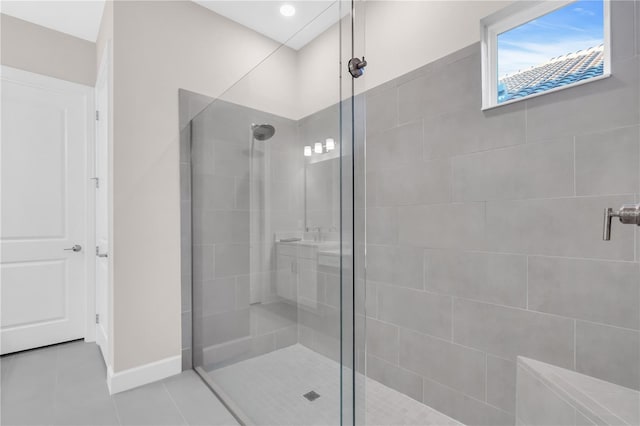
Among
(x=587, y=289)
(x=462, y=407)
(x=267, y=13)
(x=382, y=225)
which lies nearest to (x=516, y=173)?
(x=587, y=289)

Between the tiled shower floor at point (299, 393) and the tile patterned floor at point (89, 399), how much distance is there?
0.17 m

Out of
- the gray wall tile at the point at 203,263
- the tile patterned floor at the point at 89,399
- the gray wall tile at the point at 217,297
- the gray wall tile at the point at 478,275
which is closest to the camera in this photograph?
the gray wall tile at the point at 478,275

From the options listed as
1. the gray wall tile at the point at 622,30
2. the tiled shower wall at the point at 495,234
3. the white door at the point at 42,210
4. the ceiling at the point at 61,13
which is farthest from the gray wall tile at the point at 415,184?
the white door at the point at 42,210

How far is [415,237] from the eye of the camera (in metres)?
1.86

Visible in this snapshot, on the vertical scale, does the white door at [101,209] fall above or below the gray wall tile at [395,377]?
above

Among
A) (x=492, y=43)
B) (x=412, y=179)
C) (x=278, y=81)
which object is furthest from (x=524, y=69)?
(x=278, y=81)

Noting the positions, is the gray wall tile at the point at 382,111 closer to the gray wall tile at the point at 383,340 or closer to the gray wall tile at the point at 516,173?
the gray wall tile at the point at 516,173

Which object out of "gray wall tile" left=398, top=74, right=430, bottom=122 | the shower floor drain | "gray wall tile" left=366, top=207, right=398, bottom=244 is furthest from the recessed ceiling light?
the shower floor drain

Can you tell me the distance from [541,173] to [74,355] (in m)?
3.31

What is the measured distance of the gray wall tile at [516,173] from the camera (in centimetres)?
133

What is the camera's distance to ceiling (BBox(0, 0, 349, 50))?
2328 mm

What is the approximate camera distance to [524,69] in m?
1.56

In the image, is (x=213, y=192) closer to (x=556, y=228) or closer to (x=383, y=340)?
(x=383, y=340)

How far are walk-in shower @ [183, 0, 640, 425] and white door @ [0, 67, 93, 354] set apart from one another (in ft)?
4.48
